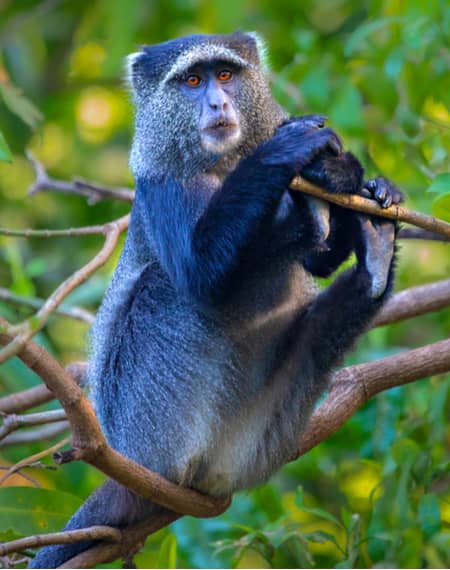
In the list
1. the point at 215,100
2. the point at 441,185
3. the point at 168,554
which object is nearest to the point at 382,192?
the point at 441,185

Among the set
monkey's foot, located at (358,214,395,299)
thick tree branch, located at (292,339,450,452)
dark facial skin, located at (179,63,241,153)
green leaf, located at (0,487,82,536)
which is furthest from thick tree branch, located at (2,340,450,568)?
dark facial skin, located at (179,63,241,153)

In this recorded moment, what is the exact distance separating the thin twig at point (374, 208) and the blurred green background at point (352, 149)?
196 mm

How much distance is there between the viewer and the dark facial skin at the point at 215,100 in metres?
5.67

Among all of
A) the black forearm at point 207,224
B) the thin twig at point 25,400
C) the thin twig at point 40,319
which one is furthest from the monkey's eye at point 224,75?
the thin twig at point 25,400

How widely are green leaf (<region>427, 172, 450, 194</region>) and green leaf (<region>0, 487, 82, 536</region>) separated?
8.45ft

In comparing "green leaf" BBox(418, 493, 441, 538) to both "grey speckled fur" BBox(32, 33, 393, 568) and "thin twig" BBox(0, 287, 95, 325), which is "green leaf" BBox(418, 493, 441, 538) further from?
"thin twig" BBox(0, 287, 95, 325)

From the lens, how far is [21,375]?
314 inches

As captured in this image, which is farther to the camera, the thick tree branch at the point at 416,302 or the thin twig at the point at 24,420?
the thick tree branch at the point at 416,302

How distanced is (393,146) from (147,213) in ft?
8.88

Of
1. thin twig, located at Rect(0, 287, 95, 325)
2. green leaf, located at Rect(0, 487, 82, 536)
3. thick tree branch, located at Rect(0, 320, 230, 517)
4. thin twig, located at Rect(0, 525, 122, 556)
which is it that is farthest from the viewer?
thin twig, located at Rect(0, 287, 95, 325)

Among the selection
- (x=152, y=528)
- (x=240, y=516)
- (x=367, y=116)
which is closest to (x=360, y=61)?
(x=367, y=116)

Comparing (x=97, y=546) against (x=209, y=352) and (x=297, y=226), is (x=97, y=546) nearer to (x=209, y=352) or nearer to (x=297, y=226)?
(x=209, y=352)

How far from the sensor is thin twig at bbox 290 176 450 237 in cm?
481

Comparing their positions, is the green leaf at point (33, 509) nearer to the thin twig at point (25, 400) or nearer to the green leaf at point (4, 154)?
the thin twig at point (25, 400)
